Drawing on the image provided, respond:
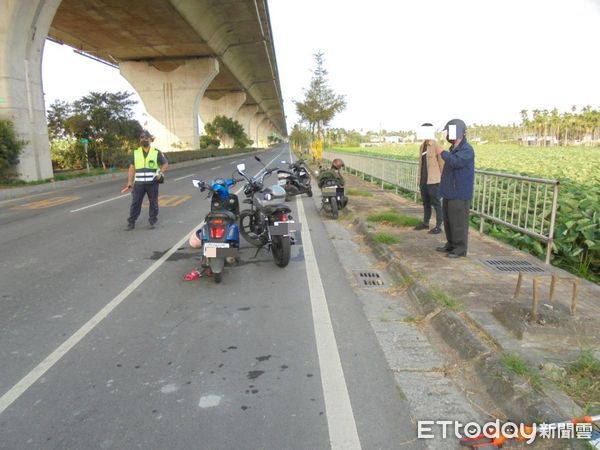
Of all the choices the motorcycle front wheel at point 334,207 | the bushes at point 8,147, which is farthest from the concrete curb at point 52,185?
the motorcycle front wheel at point 334,207

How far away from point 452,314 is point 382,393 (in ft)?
3.93

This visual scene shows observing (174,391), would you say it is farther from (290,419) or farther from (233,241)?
(233,241)

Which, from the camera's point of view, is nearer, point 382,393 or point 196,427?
point 196,427

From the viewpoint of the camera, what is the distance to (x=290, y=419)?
2605 mm

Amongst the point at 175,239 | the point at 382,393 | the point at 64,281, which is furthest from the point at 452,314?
the point at 175,239

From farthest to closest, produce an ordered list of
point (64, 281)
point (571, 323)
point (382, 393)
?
point (64, 281)
point (571, 323)
point (382, 393)

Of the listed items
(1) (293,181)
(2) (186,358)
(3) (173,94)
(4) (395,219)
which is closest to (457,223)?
(4) (395,219)

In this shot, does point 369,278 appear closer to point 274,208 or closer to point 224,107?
point 274,208

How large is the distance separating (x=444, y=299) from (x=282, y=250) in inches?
92.2

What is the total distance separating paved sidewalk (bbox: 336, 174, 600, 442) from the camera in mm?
2602

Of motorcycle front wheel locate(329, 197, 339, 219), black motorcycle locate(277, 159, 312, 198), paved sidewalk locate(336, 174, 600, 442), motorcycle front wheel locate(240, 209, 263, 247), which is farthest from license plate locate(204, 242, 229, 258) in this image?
black motorcycle locate(277, 159, 312, 198)

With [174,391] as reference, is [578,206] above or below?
above

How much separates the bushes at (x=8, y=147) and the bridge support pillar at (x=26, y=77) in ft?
1.00

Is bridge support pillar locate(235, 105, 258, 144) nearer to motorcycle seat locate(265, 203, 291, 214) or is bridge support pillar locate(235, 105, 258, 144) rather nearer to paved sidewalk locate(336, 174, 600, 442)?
motorcycle seat locate(265, 203, 291, 214)
